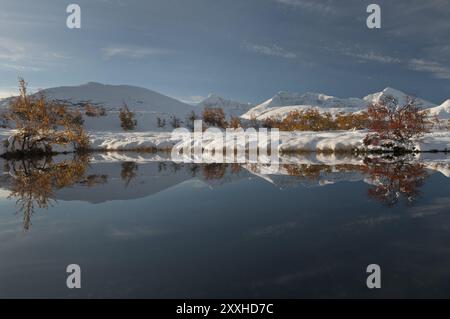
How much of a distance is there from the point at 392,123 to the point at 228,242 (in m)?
42.7

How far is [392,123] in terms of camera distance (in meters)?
44.2

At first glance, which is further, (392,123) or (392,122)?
(392,122)

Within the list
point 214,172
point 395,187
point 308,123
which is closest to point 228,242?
point 395,187

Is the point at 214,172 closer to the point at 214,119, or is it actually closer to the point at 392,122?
the point at 392,122

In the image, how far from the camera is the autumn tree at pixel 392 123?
4494 cm

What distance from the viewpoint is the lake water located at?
560 centimetres

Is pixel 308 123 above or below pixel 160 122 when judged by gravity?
below

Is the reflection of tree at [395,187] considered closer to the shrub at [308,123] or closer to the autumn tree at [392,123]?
the autumn tree at [392,123]

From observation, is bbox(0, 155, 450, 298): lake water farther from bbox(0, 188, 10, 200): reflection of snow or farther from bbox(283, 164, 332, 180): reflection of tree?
bbox(283, 164, 332, 180): reflection of tree

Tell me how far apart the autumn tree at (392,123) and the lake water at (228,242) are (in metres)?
32.0

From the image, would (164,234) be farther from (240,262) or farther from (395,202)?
(395,202)

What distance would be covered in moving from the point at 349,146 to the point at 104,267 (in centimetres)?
4360

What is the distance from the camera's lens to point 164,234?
8.75 metres
